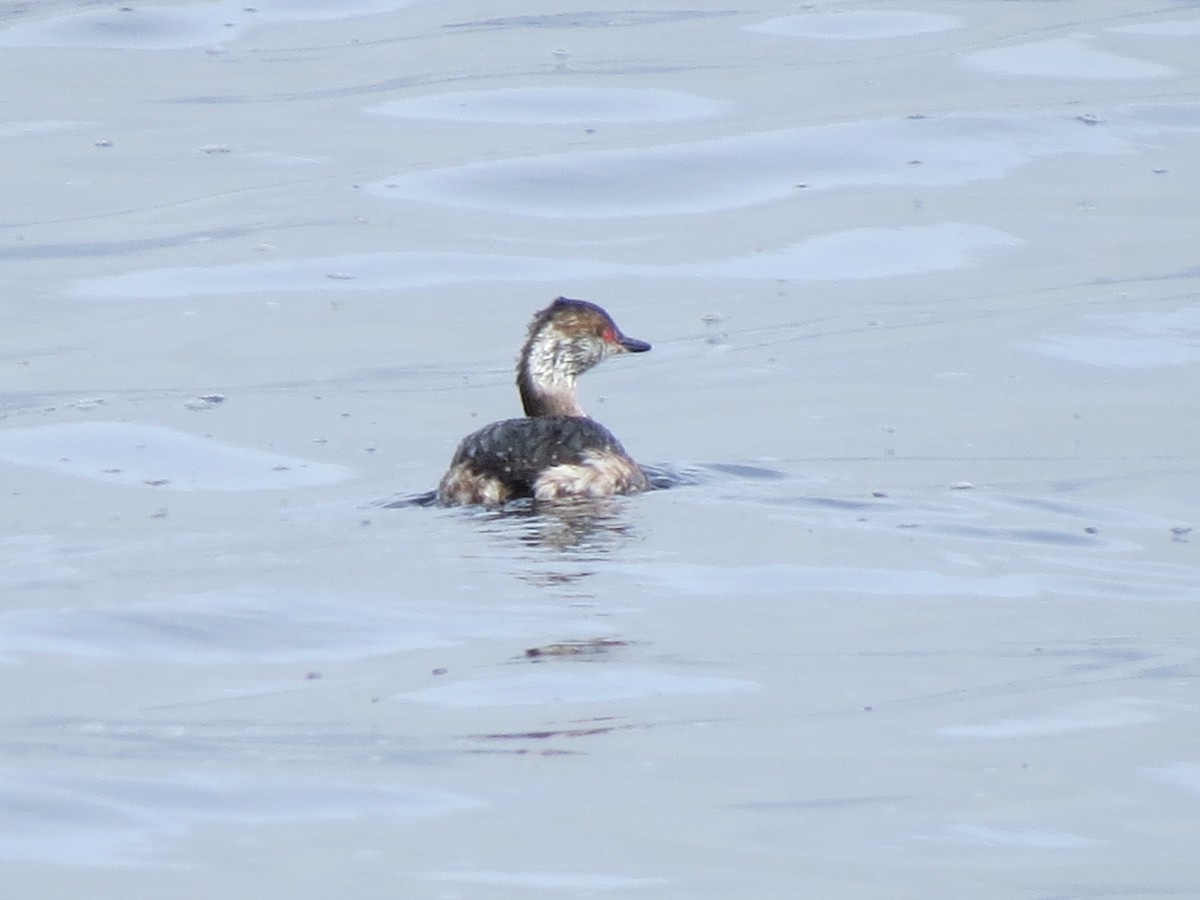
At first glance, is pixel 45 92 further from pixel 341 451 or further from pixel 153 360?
pixel 341 451

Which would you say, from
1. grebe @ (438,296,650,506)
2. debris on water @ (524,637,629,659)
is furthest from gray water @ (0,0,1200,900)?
grebe @ (438,296,650,506)

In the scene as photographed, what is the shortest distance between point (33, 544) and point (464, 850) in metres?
3.44

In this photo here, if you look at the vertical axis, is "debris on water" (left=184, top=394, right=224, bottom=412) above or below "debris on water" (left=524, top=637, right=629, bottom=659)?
above

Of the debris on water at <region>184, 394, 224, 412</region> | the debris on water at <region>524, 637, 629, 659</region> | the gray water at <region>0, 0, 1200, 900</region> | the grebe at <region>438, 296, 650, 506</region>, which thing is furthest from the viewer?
the debris on water at <region>184, 394, 224, 412</region>

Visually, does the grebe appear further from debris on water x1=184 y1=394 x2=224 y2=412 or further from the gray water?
debris on water x1=184 y1=394 x2=224 y2=412

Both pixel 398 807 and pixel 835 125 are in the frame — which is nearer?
pixel 398 807

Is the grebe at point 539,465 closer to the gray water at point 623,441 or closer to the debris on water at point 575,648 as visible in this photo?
the gray water at point 623,441

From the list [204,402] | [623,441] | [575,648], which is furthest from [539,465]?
[204,402]

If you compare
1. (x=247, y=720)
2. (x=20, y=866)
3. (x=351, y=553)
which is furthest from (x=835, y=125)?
(x=20, y=866)

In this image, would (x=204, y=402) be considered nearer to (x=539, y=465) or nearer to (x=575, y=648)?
(x=539, y=465)

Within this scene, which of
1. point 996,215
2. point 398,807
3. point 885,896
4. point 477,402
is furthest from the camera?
point 996,215

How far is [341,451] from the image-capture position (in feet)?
32.7

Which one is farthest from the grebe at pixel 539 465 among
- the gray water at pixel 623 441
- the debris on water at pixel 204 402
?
the debris on water at pixel 204 402

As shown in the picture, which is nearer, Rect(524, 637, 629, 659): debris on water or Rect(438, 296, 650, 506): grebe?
Rect(524, 637, 629, 659): debris on water
